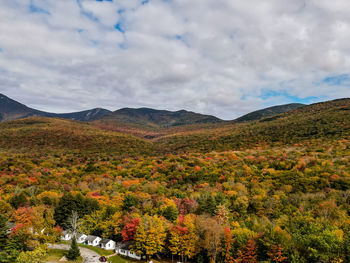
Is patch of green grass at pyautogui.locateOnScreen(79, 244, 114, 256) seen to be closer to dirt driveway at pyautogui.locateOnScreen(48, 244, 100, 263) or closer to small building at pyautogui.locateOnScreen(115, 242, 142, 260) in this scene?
dirt driveway at pyautogui.locateOnScreen(48, 244, 100, 263)

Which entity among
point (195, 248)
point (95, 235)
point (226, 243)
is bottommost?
point (95, 235)

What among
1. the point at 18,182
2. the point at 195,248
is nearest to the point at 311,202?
the point at 195,248

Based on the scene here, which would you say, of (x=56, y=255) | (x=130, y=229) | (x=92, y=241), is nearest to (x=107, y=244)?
(x=92, y=241)

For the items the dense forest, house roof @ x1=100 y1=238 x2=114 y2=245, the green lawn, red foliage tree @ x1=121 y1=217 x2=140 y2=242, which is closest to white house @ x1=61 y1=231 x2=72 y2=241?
the dense forest

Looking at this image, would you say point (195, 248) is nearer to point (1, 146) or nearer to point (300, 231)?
point (300, 231)

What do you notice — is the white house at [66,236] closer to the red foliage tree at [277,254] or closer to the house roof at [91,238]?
the house roof at [91,238]

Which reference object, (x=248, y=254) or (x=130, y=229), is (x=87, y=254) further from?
(x=248, y=254)

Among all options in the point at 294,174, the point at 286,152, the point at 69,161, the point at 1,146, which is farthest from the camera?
the point at 1,146
